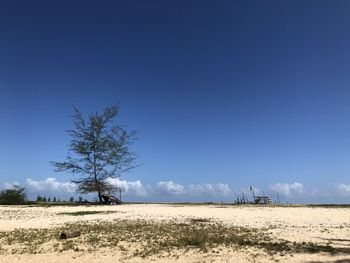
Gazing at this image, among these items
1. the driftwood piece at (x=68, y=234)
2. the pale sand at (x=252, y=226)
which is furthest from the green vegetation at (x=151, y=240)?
the pale sand at (x=252, y=226)

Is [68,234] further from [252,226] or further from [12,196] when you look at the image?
[12,196]

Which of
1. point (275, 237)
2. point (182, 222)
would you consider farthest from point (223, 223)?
point (275, 237)

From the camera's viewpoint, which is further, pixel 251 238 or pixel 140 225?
pixel 140 225

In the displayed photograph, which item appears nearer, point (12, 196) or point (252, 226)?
point (252, 226)

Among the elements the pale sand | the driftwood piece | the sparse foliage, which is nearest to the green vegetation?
the driftwood piece

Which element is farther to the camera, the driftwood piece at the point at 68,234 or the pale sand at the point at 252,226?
the driftwood piece at the point at 68,234

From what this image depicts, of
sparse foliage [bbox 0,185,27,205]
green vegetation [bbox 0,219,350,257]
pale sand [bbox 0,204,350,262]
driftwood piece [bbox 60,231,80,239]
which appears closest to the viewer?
pale sand [bbox 0,204,350,262]

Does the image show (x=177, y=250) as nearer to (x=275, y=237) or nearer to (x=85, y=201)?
(x=275, y=237)

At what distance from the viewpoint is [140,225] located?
22.8 m

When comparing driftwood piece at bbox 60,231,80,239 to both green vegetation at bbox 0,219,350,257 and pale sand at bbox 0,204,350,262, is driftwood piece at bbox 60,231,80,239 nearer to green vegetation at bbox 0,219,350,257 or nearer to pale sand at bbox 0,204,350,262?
green vegetation at bbox 0,219,350,257

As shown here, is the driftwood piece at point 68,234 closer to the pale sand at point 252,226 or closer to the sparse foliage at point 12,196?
the pale sand at point 252,226

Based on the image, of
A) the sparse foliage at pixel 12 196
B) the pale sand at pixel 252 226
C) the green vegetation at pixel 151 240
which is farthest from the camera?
the sparse foliage at pixel 12 196

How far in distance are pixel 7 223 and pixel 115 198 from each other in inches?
857

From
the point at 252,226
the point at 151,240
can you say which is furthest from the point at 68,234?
the point at 252,226
